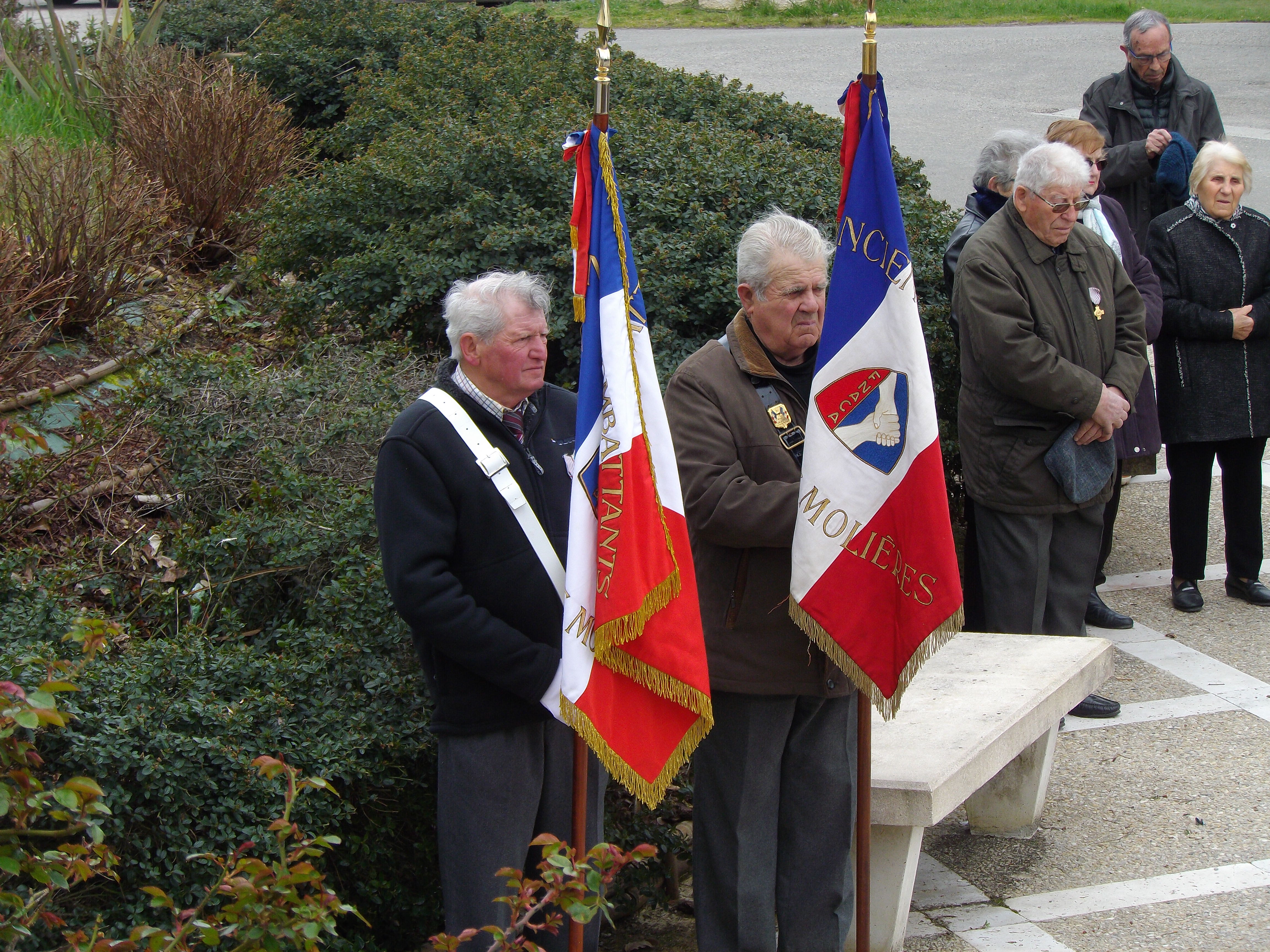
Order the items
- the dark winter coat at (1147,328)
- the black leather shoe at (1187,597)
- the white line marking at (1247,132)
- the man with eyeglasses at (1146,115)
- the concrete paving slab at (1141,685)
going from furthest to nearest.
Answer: the white line marking at (1247,132) < the man with eyeglasses at (1146,115) < the black leather shoe at (1187,597) < the dark winter coat at (1147,328) < the concrete paving slab at (1141,685)

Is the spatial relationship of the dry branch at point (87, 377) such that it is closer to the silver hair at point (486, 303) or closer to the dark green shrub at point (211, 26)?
the silver hair at point (486, 303)

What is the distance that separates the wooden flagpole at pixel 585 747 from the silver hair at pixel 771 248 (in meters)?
0.49

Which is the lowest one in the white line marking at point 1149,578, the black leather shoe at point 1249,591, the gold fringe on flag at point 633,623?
the white line marking at point 1149,578

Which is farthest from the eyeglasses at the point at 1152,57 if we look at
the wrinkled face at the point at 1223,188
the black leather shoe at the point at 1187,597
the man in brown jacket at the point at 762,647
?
the man in brown jacket at the point at 762,647

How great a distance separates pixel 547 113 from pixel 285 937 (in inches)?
207

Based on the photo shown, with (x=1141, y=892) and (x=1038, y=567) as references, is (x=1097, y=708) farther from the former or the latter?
(x=1141, y=892)

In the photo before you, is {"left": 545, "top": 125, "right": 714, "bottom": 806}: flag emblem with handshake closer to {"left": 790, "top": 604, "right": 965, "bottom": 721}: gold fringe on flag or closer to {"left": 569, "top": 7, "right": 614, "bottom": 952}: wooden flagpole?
{"left": 569, "top": 7, "right": 614, "bottom": 952}: wooden flagpole

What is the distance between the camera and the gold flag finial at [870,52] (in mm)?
3525

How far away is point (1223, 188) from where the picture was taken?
5.94 metres

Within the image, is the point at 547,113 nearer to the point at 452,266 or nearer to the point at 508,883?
the point at 452,266

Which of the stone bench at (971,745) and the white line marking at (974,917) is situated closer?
the stone bench at (971,745)

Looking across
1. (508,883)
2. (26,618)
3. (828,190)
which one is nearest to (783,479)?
(508,883)

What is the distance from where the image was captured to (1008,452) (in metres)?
4.98

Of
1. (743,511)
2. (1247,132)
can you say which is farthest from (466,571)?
(1247,132)
